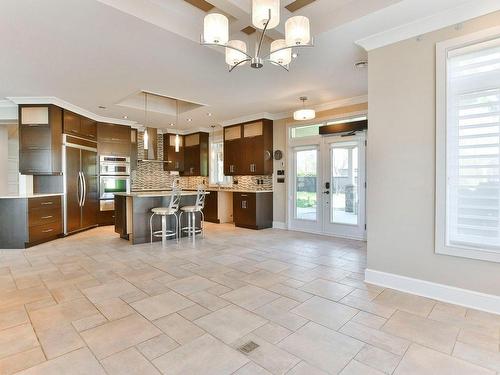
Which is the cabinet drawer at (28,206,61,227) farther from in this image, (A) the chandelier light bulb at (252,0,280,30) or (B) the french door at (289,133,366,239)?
(A) the chandelier light bulb at (252,0,280,30)

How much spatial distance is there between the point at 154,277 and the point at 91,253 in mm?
1746

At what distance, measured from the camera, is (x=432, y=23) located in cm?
274

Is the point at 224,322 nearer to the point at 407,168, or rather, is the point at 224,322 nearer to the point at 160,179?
the point at 407,168

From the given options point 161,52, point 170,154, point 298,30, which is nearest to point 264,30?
point 298,30

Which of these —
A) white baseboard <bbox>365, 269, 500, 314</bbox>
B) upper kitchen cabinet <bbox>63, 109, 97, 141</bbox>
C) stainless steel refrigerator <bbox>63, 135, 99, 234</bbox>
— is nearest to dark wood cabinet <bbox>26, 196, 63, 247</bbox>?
stainless steel refrigerator <bbox>63, 135, 99, 234</bbox>

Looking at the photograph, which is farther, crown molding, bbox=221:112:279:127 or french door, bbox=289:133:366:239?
crown molding, bbox=221:112:279:127

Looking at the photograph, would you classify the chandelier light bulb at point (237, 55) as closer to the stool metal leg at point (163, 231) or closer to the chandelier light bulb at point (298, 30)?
the chandelier light bulb at point (298, 30)

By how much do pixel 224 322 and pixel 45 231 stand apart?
4636 mm

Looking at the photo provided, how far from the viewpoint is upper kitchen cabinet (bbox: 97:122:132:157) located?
686 centimetres

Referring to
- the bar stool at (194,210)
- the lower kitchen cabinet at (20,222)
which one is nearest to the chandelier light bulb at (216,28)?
the bar stool at (194,210)

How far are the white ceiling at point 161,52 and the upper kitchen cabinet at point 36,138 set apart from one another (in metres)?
0.38

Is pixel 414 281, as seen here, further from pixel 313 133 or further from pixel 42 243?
pixel 42 243

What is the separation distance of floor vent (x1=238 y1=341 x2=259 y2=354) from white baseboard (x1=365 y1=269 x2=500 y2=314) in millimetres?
1791

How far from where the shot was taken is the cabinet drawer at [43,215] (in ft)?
16.2
